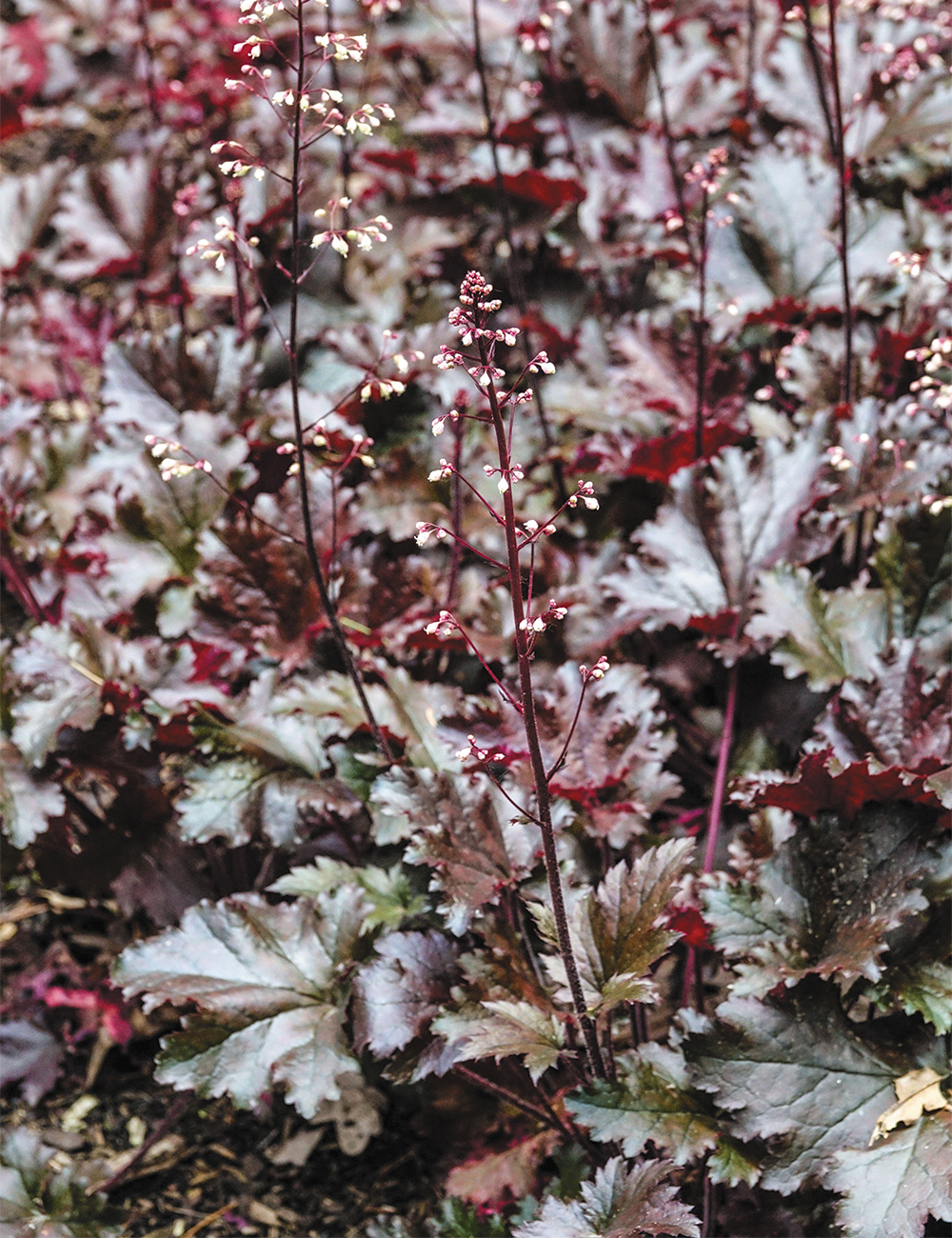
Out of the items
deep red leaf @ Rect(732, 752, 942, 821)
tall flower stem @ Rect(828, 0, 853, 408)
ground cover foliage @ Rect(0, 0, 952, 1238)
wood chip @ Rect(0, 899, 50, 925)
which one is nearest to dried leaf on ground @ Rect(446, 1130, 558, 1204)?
ground cover foliage @ Rect(0, 0, 952, 1238)

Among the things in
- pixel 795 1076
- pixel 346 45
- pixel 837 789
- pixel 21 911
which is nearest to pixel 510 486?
pixel 346 45

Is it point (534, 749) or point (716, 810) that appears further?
point (716, 810)

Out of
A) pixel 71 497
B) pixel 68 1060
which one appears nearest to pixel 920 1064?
pixel 68 1060

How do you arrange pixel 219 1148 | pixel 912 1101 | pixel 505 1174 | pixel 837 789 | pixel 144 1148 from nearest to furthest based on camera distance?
pixel 912 1101 < pixel 837 789 < pixel 505 1174 < pixel 144 1148 < pixel 219 1148

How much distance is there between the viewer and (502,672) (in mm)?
2248

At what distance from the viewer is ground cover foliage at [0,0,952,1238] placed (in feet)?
5.21

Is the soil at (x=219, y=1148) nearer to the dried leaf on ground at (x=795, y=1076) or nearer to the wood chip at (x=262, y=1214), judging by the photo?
the wood chip at (x=262, y=1214)

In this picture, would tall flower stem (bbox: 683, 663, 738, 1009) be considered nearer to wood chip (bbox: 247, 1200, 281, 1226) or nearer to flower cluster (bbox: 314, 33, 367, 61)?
wood chip (bbox: 247, 1200, 281, 1226)

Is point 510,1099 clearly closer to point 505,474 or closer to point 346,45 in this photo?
point 505,474

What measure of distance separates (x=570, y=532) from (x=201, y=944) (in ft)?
3.86

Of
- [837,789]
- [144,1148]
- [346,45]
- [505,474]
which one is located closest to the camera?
[505,474]

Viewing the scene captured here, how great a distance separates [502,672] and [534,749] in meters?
1.01

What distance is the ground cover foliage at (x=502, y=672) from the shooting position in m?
1.59

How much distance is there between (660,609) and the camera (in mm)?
2129
